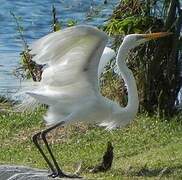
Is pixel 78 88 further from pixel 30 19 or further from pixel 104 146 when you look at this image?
pixel 30 19

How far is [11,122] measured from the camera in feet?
41.5

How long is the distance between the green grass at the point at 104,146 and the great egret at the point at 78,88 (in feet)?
2.20

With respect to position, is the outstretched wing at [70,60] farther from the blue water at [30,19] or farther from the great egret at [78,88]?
the blue water at [30,19]

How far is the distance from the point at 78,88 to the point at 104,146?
2.35 metres

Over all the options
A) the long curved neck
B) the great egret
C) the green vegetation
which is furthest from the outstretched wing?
the green vegetation

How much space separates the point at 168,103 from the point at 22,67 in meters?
3.87

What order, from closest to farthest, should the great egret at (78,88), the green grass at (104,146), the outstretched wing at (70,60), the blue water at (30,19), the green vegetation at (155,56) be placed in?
the outstretched wing at (70,60)
the great egret at (78,88)
the green grass at (104,146)
the green vegetation at (155,56)
the blue water at (30,19)

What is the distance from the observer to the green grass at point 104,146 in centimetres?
920

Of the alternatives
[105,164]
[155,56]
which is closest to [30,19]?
[155,56]

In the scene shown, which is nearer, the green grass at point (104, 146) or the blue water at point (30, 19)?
the green grass at point (104, 146)

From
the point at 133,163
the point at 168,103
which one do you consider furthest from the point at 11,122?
the point at 133,163

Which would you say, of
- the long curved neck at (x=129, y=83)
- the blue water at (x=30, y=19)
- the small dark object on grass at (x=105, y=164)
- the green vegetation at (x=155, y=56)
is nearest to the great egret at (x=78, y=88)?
the long curved neck at (x=129, y=83)

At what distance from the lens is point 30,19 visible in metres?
24.8

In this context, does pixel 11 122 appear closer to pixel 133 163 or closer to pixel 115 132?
pixel 115 132
